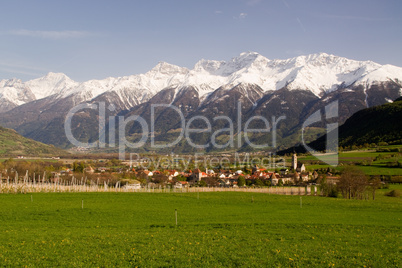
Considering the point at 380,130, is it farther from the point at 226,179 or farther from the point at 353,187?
the point at 353,187

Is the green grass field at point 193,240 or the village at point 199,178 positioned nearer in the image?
the green grass field at point 193,240

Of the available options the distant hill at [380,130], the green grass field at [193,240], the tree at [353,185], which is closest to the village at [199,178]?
the tree at [353,185]

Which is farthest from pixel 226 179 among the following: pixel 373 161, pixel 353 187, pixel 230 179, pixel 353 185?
pixel 353 185

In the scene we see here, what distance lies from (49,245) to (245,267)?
11.3 metres

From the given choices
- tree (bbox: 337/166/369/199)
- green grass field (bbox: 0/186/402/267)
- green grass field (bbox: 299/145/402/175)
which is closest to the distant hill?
green grass field (bbox: 299/145/402/175)

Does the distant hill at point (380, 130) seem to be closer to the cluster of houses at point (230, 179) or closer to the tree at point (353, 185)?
the cluster of houses at point (230, 179)

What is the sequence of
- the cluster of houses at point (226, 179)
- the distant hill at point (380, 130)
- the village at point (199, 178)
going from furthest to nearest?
the distant hill at point (380, 130) → the cluster of houses at point (226, 179) → the village at point (199, 178)

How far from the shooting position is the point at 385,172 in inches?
3971

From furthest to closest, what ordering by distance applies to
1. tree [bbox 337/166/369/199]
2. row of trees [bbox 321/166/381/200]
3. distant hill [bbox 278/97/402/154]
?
distant hill [bbox 278/97/402/154]
row of trees [bbox 321/166/381/200]
tree [bbox 337/166/369/199]

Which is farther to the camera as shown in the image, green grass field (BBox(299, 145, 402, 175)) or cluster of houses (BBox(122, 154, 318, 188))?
cluster of houses (BBox(122, 154, 318, 188))

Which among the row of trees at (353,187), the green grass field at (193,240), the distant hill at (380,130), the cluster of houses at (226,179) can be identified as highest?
the distant hill at (380,130)

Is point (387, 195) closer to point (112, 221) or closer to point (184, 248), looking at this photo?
point (112, 221)

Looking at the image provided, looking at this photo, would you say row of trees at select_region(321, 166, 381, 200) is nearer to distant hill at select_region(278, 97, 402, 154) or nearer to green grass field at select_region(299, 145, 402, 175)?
green grass field at select_region(299, 145, 402, 175)

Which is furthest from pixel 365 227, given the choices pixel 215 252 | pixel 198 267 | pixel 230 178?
pixel 230 178
